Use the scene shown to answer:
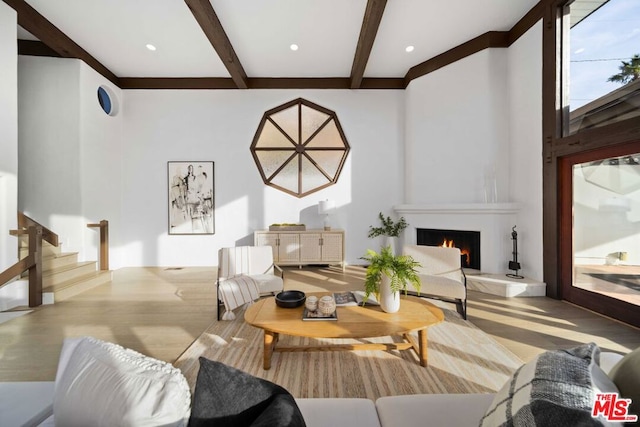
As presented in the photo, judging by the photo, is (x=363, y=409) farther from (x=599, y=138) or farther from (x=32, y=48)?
(x=32, y=48)

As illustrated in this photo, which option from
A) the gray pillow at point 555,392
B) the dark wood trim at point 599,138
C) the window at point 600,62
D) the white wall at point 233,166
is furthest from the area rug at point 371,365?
the white wall at point 233,166

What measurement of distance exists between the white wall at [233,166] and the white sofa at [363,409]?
4767mm

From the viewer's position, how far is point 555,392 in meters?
0.67

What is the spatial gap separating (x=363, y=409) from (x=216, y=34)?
192 inches

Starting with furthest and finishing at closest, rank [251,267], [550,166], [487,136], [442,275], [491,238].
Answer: [487,136]
[491,238]
[550,166]
[251,267]
[442,275]

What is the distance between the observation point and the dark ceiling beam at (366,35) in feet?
11.8

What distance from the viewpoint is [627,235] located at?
3070 millimetres

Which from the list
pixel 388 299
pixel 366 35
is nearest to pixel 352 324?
pixel 388 299

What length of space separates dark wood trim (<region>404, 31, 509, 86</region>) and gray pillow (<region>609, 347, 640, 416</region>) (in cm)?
522

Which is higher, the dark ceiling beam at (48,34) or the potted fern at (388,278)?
the dark ceiling beam at (48,34)

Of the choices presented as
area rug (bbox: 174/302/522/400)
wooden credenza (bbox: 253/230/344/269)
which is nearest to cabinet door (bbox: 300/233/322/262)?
wooden credenza (bbox: 253/230/344/269)

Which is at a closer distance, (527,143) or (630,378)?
(630,378)

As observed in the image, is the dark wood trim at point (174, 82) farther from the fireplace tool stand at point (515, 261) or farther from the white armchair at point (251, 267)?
the fireplace tool stand at point (515, 261)

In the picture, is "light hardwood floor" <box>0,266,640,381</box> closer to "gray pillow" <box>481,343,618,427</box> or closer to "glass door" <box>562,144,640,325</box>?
"glass door" <box>562,144,640,325</box>
